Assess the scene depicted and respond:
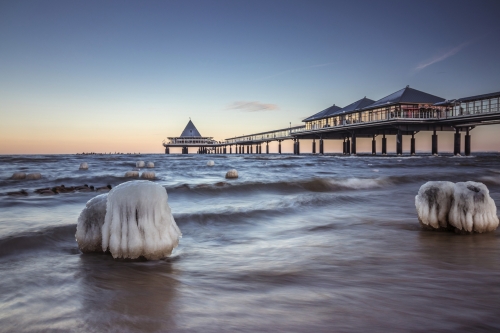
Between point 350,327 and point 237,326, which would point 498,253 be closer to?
point 350,327

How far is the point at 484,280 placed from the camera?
297cm

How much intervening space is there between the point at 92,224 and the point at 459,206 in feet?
15.5

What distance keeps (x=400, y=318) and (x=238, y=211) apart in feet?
16.9

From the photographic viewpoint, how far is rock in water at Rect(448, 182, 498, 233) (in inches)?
170

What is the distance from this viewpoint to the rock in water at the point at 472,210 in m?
4.31

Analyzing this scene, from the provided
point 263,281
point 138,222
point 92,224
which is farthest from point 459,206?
point 92,224

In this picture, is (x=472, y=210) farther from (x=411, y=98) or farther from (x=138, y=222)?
(x=411, y=98)

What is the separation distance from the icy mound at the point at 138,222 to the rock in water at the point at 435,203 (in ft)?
11.5

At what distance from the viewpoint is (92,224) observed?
3.72 metres

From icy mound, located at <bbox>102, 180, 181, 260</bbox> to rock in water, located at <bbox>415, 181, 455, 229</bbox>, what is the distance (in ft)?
11.5

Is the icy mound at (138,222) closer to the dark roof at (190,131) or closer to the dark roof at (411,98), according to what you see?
the dark roof at (411,98)

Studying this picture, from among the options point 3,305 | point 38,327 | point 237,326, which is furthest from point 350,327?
point 3,305

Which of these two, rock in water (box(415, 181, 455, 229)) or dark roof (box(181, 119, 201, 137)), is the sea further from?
dark roof (box(181, 119, 201, 137))

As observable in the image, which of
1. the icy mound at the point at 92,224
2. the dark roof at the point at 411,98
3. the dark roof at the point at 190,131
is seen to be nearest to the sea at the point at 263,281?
the icy mound at the point at 92,224
